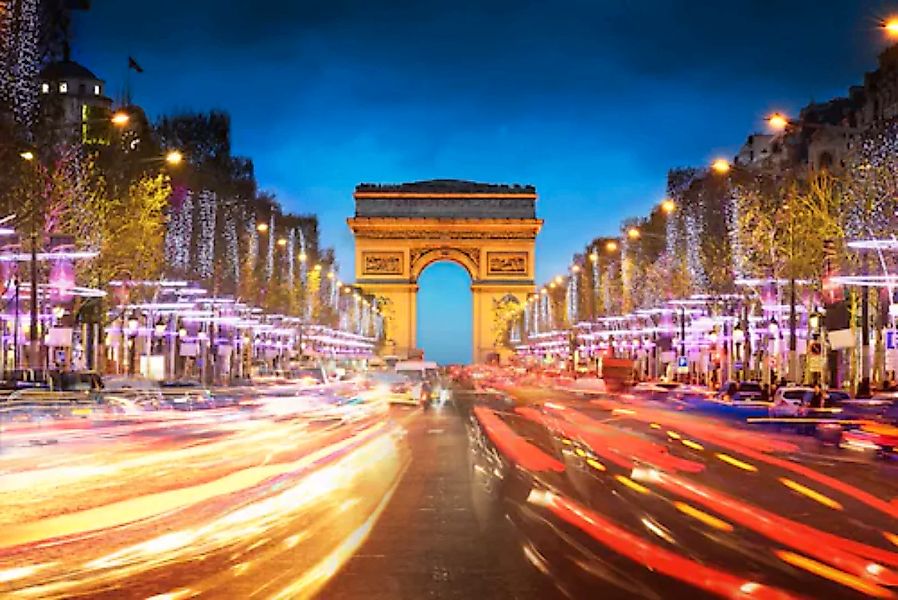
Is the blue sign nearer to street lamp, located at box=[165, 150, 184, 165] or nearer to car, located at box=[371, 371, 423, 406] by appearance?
car, located at box=[371, 371, 423, 406]

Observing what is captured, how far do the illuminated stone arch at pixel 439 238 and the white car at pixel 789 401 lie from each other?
111 meters

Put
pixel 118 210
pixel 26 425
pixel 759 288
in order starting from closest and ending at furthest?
pixel 26 425, pixel 118 210, pixel 759 288

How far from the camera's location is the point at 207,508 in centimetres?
1541

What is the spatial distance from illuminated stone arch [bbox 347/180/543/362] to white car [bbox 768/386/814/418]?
363 feet

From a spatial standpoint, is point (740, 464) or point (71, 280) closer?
point (740, 464)

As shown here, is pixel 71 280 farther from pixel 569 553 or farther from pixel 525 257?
pixel 525 257

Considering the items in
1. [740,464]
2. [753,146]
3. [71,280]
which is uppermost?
[753,146]

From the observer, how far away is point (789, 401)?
1500 inches

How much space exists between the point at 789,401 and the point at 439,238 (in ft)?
372

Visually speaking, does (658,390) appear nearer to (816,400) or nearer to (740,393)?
(740,393)

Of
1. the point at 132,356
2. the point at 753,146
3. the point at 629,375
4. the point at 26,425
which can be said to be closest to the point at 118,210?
the point at 132,356

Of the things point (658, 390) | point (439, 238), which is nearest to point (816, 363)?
point (658, 390)

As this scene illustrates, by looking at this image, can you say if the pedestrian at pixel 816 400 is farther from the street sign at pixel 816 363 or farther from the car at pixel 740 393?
the street sign at pixel 816 363

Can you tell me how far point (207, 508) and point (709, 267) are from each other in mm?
51455
